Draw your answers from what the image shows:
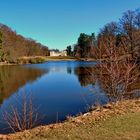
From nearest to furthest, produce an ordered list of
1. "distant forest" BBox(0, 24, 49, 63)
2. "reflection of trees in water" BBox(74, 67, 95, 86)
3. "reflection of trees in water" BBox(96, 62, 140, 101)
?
"reflection of trees in water" BBox(96, 62, 140, 101) → "reflection of trees in water" BBox(74, 67, 95, 86) → "distant forest" BBox(0, 24, 49, 63)

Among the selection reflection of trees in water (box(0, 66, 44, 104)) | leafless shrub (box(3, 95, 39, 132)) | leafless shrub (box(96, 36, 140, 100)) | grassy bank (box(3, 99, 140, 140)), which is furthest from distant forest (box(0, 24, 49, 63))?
grassy bank (box(3, 99, 140, 140))

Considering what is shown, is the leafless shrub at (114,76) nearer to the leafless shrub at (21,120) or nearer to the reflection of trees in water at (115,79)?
the reflection of trees in water at (115,79)

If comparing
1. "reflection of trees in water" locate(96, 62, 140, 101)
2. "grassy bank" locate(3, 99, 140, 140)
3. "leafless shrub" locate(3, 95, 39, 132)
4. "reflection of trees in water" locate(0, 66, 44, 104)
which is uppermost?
"reflection of trees in water" locate(96, 62, 140, 101)

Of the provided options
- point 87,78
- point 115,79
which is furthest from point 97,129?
point 87,78

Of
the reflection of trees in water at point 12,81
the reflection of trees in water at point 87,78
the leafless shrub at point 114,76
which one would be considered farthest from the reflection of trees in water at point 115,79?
the reflection of trees in water at point 12,81

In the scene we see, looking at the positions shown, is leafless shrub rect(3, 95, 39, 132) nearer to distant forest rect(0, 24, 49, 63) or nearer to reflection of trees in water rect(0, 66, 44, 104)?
reflection of trees in water rect(0, 66, 44, 104)

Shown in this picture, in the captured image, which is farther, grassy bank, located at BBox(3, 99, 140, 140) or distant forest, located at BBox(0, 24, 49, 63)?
distant forest, located at BBox(0, 24, 49, 63)

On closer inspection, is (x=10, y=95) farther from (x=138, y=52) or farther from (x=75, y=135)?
(x=138, y=52)

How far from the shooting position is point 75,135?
7086 mm

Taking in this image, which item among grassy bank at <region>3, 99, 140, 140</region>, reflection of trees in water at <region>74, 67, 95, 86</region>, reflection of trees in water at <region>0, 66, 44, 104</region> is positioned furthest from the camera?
reflection of trees in water at <region>0, 66, 44, 104</region>

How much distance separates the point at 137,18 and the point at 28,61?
42.2 meters

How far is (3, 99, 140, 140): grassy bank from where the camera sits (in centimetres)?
694

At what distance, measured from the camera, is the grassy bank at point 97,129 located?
6938 millimetres

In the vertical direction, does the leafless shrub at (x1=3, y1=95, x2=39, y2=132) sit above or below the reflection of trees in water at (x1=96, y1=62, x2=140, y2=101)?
below
